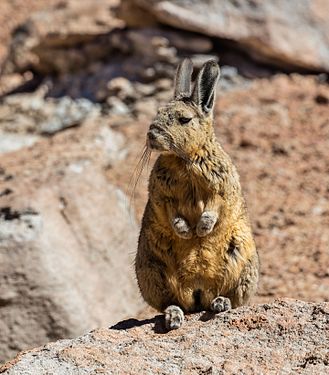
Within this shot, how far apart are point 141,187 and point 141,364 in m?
5.86

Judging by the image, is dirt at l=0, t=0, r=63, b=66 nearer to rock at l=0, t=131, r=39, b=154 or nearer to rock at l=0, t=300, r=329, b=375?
rock at l=0, t=131, r=39, b=154

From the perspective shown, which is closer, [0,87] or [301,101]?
[301,101]

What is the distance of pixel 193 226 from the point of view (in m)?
6.48

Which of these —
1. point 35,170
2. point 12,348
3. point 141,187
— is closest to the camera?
point 12,348

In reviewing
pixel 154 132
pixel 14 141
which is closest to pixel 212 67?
pixel 154 132

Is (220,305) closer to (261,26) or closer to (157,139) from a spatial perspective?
(157,139)

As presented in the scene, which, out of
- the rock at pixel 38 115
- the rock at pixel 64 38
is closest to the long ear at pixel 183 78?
the rock at pixel 38 115

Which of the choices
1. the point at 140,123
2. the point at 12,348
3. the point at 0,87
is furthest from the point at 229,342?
the point at 0,87

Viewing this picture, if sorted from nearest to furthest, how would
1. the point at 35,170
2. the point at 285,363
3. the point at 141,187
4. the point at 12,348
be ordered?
the point at 285,363 < the point at 12,348 < the point at 35,170 < the point at 141,187

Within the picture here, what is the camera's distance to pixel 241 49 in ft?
44.8

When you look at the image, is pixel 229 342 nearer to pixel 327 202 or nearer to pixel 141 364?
pixel 141 364

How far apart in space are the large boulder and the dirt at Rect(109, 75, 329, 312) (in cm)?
92

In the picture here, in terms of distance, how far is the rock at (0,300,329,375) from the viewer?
18.2 feet

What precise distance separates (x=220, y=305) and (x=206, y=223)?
22.4 inches
